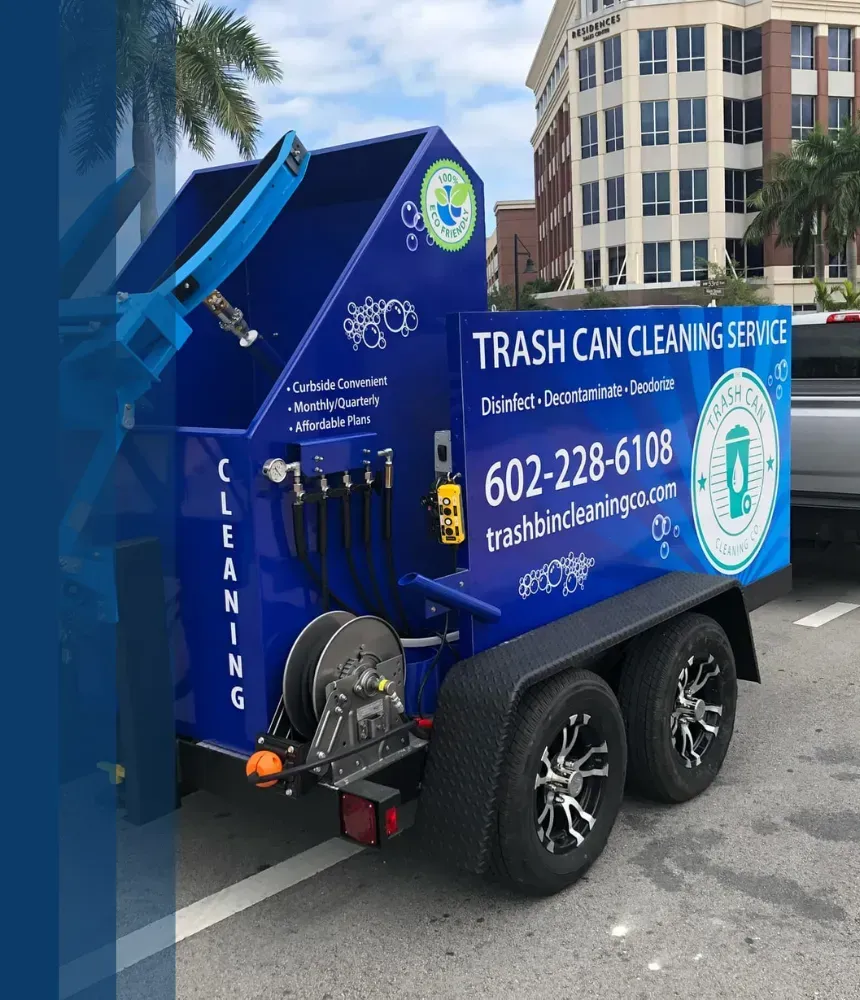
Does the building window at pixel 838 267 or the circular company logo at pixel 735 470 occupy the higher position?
the building window at pixel 838 267

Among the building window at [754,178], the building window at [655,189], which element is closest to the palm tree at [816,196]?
the building window at [655,189]

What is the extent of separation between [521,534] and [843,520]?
4.86 meters

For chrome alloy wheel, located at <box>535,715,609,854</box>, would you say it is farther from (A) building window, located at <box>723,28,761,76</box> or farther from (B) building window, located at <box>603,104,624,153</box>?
(A) building window, located at <box>723,28,761,76</box>

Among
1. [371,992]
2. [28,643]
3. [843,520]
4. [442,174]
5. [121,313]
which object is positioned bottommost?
[371,992]

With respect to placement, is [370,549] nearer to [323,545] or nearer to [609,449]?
[323,545]

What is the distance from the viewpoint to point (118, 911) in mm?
3689

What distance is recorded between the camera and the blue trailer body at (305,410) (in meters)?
3.20

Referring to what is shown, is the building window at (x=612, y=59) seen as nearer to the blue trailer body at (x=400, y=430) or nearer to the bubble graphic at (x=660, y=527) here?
the blue trailer body at (x=400, y=430)

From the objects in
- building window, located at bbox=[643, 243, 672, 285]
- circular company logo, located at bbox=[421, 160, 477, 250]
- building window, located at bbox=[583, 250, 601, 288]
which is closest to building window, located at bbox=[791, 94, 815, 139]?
building window, located at bbox=[643, 243, 672, 285]

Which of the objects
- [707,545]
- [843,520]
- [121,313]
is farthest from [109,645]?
[843,520]

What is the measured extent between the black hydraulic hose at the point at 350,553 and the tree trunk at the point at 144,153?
1.05m

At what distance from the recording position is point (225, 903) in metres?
3.68

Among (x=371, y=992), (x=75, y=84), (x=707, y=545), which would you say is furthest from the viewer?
(x=707, y=545)

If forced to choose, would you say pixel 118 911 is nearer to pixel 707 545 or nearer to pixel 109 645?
pixel 109 645
